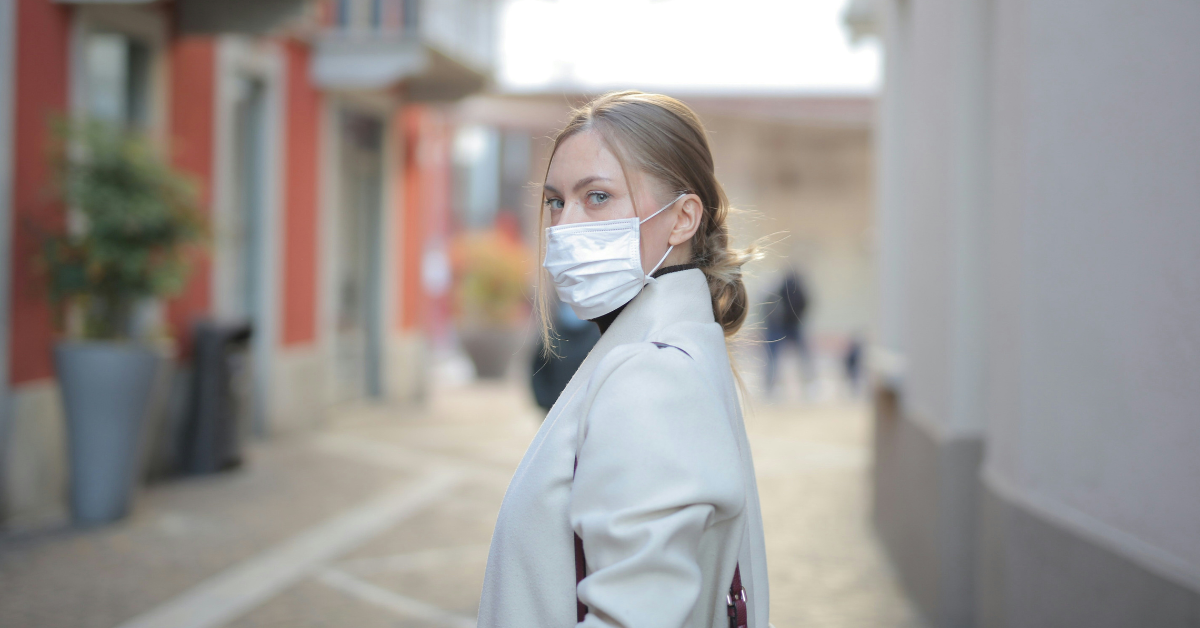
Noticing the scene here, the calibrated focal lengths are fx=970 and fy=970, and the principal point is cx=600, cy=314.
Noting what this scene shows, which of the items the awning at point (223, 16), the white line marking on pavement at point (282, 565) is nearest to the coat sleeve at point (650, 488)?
the white line marking on pavement at point (282, 565)

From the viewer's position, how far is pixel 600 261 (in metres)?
1.60

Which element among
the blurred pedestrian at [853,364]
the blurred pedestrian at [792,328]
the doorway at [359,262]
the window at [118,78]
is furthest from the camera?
the blurred pedestrian at [853,364]

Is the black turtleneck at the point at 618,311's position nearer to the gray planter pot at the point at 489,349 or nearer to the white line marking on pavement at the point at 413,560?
the white line marking on pavement at the point at 413,560

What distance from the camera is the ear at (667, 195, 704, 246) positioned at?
1.61 m

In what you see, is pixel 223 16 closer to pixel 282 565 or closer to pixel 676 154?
pixel 282 565

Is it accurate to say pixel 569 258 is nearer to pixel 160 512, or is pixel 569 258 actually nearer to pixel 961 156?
pixel 961 156

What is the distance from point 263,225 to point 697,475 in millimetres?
8887

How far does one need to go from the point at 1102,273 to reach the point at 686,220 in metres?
1.85

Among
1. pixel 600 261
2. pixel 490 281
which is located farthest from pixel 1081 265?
pixel 490 281

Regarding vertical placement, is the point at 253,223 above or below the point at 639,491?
above

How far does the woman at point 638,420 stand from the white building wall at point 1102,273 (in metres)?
1.43

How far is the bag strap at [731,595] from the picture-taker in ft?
4.66

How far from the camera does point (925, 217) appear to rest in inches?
198

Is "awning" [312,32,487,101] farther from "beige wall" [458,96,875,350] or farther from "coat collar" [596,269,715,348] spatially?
"beige wall" [458,96,875,350]
